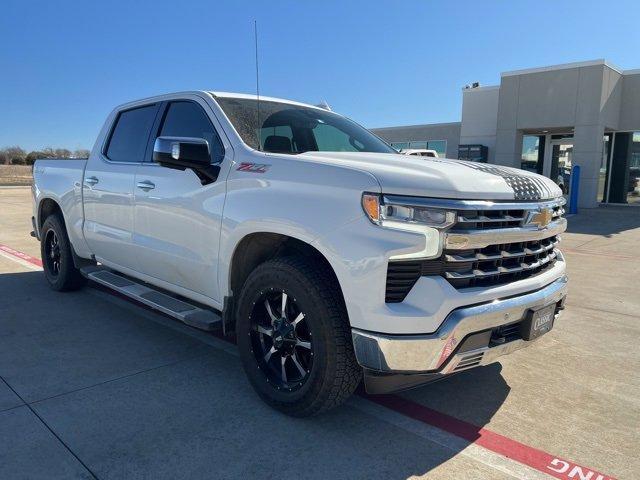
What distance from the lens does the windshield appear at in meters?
3.71

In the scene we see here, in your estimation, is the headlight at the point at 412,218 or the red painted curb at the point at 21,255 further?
the red painted curb at the point at 21,255

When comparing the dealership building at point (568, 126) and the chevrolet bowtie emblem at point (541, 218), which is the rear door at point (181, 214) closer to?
the chevrolet bowtie emblem at point (541, 218)

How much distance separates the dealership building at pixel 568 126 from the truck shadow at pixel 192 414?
1712 cm

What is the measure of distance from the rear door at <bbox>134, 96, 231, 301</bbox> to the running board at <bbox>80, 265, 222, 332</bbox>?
0.41 ft

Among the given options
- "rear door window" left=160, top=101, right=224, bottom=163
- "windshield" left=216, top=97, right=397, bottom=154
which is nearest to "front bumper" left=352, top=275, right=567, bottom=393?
"windshield" left=216, top=97, right=397, bottom=154

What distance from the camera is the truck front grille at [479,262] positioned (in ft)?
8.52

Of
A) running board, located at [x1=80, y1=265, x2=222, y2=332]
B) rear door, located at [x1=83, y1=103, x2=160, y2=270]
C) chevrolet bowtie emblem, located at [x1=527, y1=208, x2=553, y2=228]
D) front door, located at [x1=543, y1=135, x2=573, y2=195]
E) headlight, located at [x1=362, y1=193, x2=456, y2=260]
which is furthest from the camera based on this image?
front door, located at [x1=543, y1=135, x2=573, y2=195]

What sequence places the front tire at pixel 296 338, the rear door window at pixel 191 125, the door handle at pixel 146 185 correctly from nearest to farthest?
the front tire at pixel 296 338 → the rear door window at pixel 191 125 → the door handle at pixel 146 185

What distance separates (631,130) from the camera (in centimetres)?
1950

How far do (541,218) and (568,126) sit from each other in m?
17.9

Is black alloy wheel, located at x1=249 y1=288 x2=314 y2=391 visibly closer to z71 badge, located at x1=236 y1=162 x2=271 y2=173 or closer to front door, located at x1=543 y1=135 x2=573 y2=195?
z71 badge, located at x1=236 y1=162 x2=271 y2=173

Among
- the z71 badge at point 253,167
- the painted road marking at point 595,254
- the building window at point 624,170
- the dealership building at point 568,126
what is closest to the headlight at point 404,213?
the z71 badge at point 253,167

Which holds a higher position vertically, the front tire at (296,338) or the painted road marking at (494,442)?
the front tire at (296,338)

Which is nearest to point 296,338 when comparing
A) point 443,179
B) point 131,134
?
point 443,179
